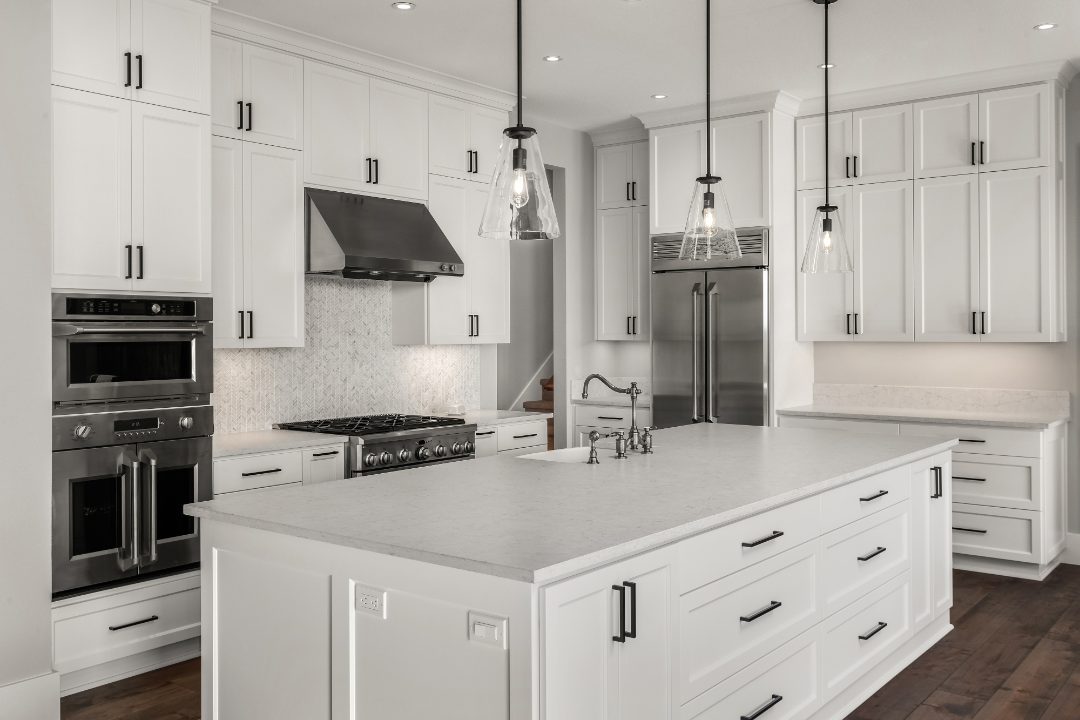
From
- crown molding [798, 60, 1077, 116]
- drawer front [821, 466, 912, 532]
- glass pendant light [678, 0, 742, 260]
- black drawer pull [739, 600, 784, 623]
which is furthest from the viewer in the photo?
crown molding [798, 60, 1077, 116]

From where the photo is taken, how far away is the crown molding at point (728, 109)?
5836 millimetres

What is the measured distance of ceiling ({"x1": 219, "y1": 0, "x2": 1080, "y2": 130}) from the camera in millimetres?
4273

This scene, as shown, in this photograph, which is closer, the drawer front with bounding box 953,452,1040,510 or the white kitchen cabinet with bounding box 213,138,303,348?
the white kitchen cabinet with bounding box 213,138,303,348

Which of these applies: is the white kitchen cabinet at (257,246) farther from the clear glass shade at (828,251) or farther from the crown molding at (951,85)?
the crown molding at (951,85)

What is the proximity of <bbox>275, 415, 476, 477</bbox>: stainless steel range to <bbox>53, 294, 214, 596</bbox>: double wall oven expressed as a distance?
0.77m

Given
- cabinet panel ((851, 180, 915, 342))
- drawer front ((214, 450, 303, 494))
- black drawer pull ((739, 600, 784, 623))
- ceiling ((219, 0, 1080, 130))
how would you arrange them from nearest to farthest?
black drawer pull ((739, 600, 784, 623))
drawer front ((214, 450, 303, 494))
ceiling ((219, 0, 1080, 130))
cabinet panel ((851, 180, 915, 342))

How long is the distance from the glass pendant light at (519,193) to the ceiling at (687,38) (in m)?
1.99

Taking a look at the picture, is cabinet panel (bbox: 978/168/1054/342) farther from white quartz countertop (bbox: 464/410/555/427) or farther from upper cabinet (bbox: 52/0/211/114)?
upper cabinet (bbox: 52/0/211/114)

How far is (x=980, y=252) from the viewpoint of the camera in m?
5.43

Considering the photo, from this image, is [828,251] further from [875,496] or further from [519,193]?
[519,193]

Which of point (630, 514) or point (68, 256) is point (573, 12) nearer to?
point (68, 256)

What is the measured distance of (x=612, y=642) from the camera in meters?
2.13

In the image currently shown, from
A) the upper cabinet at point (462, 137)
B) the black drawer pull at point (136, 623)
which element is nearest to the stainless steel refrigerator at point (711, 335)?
the upper cabinet at point (462, 137)

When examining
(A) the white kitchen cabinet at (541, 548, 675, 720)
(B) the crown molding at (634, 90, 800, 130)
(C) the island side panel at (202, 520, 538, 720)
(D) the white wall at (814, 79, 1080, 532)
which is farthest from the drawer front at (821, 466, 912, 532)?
(B) the crown molding at (634, 90, 800, 130)
